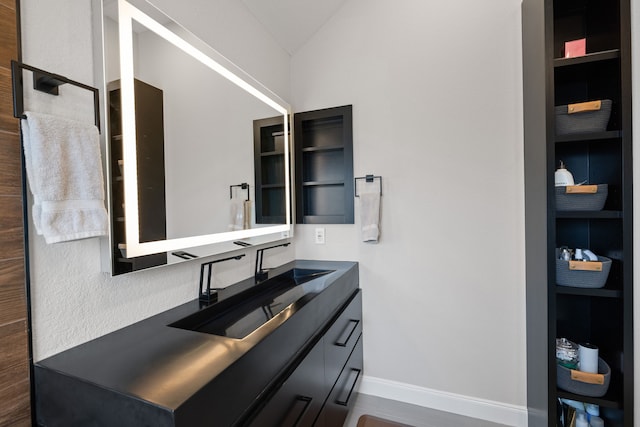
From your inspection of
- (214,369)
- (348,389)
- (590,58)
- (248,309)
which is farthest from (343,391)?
(590,58)

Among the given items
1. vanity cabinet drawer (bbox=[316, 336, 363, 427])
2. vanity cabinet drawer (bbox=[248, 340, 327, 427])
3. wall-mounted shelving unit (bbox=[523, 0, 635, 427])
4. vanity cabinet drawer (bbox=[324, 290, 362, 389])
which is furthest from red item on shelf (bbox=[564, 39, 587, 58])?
vanity cabinet drawer (bbox=[316, 336, 363, 427])

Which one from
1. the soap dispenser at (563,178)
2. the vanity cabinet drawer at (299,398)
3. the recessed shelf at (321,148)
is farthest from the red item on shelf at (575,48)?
the vanity cabinet drawer at (299,398)

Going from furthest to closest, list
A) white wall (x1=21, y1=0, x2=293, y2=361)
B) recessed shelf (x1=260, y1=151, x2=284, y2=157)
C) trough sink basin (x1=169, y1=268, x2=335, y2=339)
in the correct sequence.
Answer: recessed shelf (x1=260, y1=151, x2=284, y2=157) → trough sink basin (x1=169, y1=268, x2=335, y2=339) → white wall (x1=21, y1=0, x2=293, y2=361)

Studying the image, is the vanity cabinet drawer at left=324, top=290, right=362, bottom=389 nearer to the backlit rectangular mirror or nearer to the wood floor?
the wood floor

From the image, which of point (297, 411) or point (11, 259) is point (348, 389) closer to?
point (297, 411)

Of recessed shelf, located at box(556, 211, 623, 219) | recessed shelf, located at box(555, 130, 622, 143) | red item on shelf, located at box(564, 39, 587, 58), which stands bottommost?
recessed shelf, located at box(556, 211, 623, 219)

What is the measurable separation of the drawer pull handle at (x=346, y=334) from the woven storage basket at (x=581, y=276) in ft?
3.64

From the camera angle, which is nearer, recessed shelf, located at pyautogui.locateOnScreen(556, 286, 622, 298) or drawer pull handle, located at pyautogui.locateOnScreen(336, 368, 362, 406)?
recessed shelf, located at pyautogui.locateOnScreen(556, 286, 622, 298)

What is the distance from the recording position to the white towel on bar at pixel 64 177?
78 centimetres

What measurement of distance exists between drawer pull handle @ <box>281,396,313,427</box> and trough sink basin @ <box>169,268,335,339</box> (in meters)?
0.32

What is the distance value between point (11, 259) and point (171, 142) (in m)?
0.65

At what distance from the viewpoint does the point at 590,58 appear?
1.35 metres

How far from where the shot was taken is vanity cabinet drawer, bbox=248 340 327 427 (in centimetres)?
98

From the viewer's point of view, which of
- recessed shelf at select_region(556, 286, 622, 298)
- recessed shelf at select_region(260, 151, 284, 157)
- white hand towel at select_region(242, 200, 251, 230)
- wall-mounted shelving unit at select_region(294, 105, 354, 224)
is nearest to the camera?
recessed shelf at select_region(556, 286, 622, 298)
